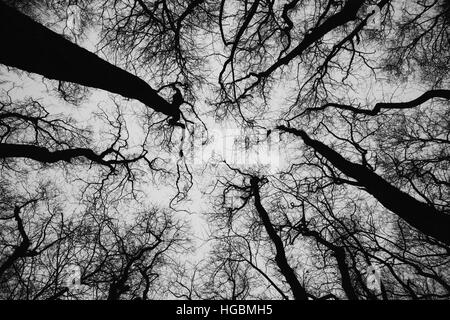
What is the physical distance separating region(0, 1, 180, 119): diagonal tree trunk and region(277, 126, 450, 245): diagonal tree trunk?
18.2 ft

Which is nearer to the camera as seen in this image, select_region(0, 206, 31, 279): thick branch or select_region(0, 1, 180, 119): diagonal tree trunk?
select_region(0, 1, 180, 119): diagonal tree trunk

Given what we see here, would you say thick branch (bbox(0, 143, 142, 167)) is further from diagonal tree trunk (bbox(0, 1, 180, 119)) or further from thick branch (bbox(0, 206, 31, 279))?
thick branch (bbox(0, 206, 31, 279))

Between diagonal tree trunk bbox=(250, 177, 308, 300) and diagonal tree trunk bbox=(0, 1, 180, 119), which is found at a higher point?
diagonal tree trunk bbox=(0, 1, 180, 119)

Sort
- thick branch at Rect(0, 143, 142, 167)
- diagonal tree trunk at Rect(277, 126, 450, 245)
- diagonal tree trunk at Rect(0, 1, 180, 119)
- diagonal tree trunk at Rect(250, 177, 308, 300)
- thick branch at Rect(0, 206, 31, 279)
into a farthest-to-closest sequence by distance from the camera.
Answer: thick branch at Rect(0, 206, 31, 279)
diagonal tree trunk at Rect(250, 177, 308, 300)
thick branch at Rect(0, 143, 142, 167)
diagonal tree trunk at Rect(277, 126, 450, 245)
diagonal tree trunk at Rect(0, 1, 180, 119)

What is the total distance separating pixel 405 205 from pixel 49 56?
7077 millimetres

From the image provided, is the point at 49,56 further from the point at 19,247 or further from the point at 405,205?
the point at 19,247

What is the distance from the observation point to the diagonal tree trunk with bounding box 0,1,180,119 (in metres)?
3.04

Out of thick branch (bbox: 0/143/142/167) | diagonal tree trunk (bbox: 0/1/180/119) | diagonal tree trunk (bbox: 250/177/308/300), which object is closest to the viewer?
diagonal tree trunk (bbox: 0/1/180/119)

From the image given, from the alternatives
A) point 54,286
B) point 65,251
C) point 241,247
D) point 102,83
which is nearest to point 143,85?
point 102,83

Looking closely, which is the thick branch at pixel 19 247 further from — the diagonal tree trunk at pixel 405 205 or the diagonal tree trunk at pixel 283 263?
the diagonal tree trunk at pixel 405 205

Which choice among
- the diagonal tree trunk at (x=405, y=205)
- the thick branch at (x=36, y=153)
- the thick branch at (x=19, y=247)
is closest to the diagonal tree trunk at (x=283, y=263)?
the diagonal tree trunk at (x=405, y=205)

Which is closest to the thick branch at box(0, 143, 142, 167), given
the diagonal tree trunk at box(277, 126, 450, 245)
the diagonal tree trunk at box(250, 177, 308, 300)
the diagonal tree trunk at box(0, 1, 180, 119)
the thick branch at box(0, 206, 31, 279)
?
the diagonal tree trunk at box(0, 1, 180, 119)

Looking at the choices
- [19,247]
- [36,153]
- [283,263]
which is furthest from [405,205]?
[19,247]
